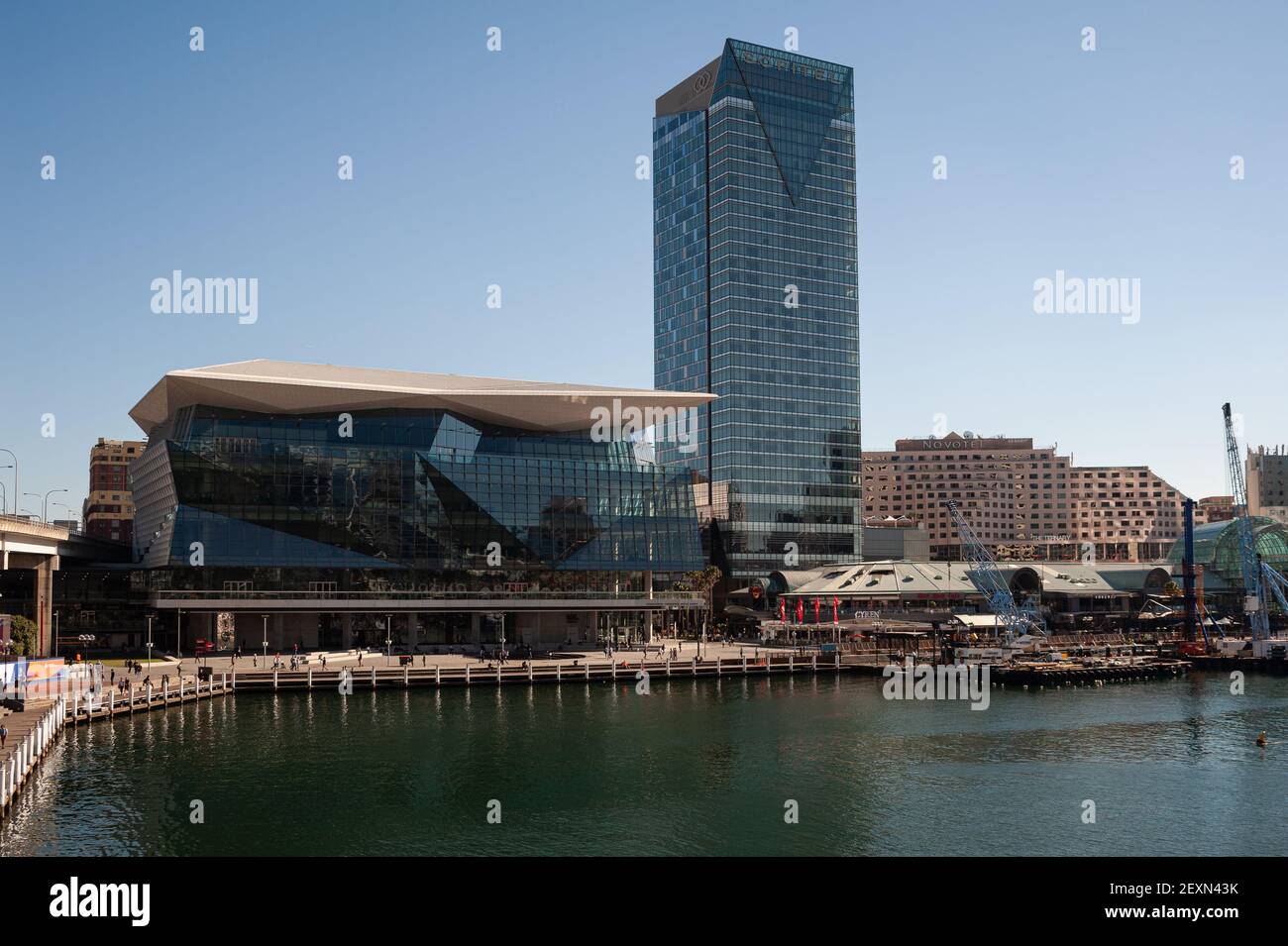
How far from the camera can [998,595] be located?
5694 inches

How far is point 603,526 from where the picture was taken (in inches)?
5177

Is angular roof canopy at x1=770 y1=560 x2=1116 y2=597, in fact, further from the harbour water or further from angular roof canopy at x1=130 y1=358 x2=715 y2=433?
the harbour water

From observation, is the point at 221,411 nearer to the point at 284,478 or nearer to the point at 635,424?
the point at 284,478

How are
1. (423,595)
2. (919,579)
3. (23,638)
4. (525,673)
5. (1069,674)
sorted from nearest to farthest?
1. (23,638)
2. (525,673)
3. (1069,674)
4. (423,595)
5. (919,579)

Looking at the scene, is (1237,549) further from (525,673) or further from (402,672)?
(402,672)

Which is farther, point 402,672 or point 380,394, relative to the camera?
point 380,394

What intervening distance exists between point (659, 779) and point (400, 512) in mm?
67492

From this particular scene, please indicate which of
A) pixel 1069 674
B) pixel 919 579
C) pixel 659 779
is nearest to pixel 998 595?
pixel 919 579

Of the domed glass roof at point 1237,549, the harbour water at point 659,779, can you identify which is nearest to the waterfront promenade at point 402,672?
the harbour water at point 659,779

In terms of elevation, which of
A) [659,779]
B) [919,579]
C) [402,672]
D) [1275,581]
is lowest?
[659,779]

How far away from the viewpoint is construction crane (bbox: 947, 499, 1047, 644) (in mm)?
137125

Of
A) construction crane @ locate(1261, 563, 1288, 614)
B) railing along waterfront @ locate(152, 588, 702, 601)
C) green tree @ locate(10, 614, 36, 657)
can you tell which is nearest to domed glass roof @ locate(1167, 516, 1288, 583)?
construction crane @ locate(1261, 563, 1288, 614)
